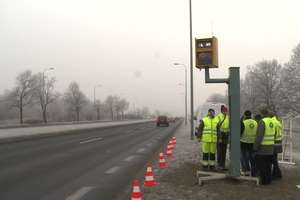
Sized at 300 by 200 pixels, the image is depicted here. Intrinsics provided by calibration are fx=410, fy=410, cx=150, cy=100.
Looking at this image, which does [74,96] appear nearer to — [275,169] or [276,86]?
[276,86]

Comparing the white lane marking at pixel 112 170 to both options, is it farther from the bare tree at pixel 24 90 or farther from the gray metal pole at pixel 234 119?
the bare tree at pixel 24 90

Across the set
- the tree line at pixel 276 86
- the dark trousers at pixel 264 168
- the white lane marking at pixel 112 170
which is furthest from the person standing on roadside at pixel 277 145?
the tree line at pixel 276 86

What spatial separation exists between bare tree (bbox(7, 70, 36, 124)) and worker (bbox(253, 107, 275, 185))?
79.3 metres

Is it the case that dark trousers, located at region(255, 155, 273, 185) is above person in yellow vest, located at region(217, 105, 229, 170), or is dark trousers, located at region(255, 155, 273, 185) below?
below

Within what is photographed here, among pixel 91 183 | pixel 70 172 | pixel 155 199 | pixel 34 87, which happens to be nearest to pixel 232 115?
pixel 155 199

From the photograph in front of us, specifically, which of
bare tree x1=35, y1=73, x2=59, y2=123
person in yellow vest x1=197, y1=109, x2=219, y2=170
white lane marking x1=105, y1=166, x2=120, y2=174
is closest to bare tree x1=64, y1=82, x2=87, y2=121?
bare tree x1=35, y1=73, x2=59, y2=123

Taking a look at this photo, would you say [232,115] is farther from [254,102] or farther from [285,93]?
[254,102]

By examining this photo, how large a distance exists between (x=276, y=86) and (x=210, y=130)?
226 feet

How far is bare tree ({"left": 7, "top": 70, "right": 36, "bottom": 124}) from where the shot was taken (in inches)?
3346

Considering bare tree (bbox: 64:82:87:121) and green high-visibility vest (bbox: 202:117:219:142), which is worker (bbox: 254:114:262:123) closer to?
green high-visibility vest (bbox: 202:117:219:142)

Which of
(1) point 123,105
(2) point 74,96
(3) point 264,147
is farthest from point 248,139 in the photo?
(1) point 123,105

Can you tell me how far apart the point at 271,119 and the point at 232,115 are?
3.16ft

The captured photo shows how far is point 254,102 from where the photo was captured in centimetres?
8038

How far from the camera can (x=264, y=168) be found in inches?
372
